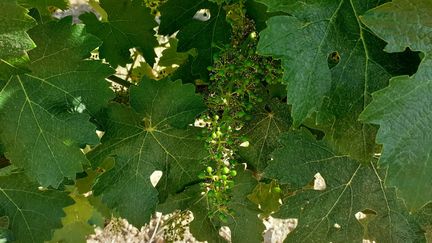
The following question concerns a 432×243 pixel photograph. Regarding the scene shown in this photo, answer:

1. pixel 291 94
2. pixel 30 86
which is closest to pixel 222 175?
pixel 291 94

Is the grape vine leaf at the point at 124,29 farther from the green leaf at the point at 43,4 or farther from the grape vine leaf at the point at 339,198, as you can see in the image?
the grape vine leaf at the point at 339,198

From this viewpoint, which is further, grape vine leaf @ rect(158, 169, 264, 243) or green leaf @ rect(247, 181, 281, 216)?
green leaf @ rect(247, 181, 281, 216)

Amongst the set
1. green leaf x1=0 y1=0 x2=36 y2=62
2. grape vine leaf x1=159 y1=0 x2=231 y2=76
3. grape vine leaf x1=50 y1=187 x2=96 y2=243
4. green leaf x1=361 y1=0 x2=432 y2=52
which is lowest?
grape vine leaf x1=50 y1=187 x2=96 y2=243

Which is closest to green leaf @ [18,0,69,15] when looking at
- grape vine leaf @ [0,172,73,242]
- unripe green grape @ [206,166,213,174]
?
grape vine leaf @ [0,172,73,242]

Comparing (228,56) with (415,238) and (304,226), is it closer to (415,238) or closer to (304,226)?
(304,226)

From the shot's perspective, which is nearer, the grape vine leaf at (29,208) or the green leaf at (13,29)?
the green leaf at (13,29)

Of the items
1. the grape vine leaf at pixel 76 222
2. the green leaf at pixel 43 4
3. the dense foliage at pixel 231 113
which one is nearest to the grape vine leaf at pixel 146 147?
the dense foliage at pixel 231 113

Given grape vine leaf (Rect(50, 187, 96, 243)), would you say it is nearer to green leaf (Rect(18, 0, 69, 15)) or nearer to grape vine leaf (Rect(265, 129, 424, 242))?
green leaf (Rect(18, 0, 69, 15))
